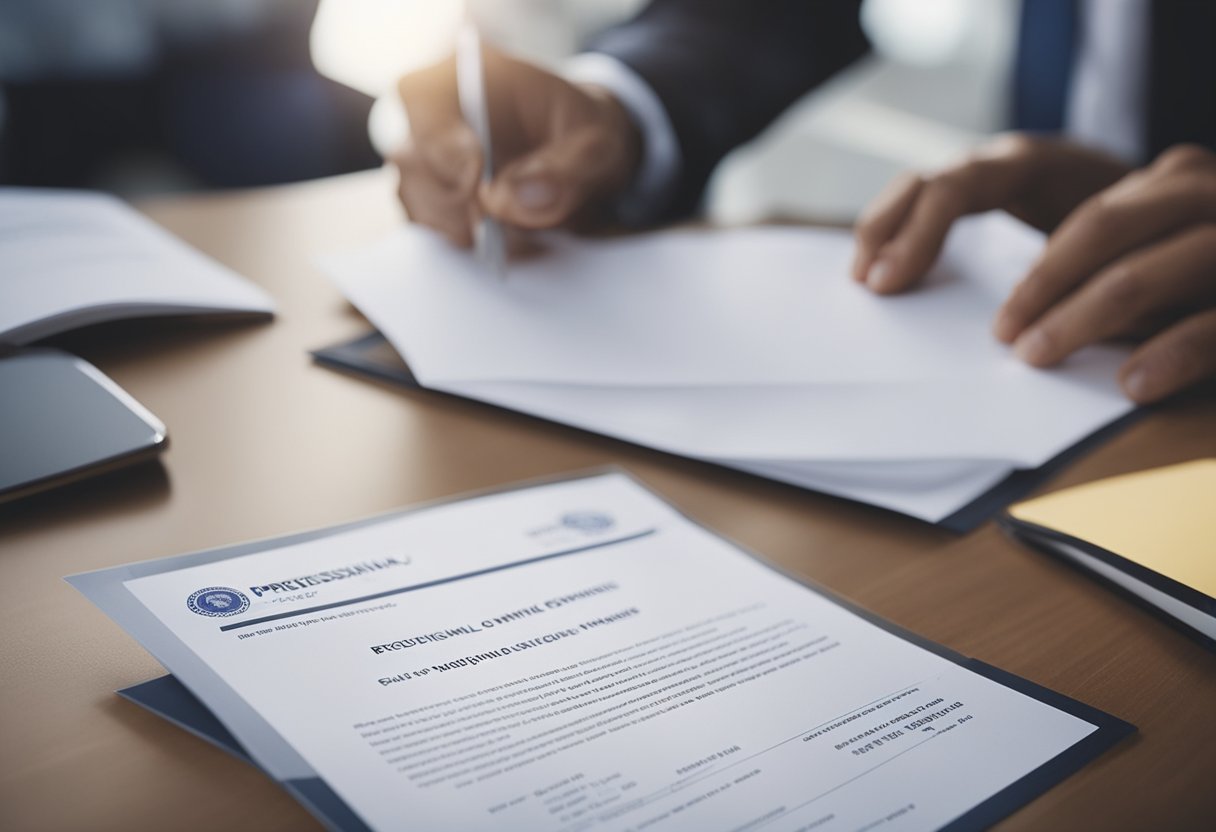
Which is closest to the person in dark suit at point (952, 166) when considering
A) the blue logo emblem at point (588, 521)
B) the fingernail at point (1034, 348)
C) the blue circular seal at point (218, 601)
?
the fingernail at point (1034, 348)

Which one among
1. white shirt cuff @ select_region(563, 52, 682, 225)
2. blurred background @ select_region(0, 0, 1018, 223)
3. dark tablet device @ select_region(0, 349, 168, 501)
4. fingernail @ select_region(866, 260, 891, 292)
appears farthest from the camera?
blurred background @ select_region(0, 0, 1018, 223)

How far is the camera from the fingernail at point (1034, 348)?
0.61 m

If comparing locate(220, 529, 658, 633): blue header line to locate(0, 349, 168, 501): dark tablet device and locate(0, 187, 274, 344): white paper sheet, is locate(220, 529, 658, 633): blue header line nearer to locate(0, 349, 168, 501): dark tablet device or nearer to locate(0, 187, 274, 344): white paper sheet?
locate(0, 349, 168, 501): dark tablet device

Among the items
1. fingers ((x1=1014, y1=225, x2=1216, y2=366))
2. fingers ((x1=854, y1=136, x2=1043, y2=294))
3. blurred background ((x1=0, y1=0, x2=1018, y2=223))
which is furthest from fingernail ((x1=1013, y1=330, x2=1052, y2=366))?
blurred background ((x1=0, y1=0, x2=1018, y2=223))

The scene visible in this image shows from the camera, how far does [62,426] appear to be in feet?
1.60

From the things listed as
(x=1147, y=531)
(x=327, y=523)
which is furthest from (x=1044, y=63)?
(x=327, y=523)

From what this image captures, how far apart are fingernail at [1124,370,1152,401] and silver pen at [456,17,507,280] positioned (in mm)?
389

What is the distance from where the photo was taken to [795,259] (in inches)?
30.5

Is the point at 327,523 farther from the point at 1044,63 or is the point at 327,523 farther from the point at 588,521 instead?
the point at 1044,63

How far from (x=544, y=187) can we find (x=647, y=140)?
254 millimetres

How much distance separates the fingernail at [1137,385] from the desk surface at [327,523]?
0.7 inches

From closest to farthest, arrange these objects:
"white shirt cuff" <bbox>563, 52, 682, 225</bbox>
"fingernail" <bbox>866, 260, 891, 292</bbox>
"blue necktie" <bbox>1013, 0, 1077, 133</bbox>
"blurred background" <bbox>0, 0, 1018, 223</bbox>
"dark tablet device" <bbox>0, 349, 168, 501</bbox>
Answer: "dark tablet device" <bbox>0, 349, 168, 501</bbox>, "fingernail" <bbox>866, 260, 891, 292</bbox>, "white shirt cuff" <bbox>563, 52, 682, 225</bbox>, "blue necktie" <bbox>1013, 0, 1077, 133</bbox>, "blurred background" <bbox>0, 0, 1018, 223</bbox>

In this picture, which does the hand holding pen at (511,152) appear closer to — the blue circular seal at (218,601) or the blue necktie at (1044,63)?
the blue circular seal at (218,601)

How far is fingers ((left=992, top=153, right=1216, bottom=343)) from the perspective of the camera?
64cm
